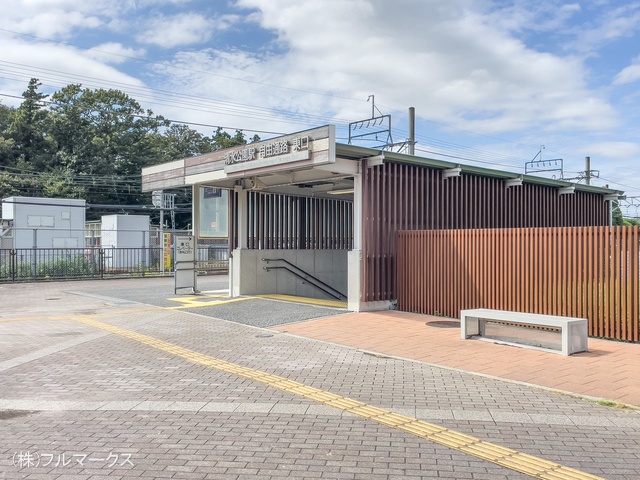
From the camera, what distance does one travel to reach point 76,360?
8.23 m

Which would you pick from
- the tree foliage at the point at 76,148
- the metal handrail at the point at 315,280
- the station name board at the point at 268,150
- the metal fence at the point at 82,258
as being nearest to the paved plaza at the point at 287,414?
the station name board at the point at 268,150

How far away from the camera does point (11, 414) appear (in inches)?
221

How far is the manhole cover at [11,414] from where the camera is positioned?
5.52 metres

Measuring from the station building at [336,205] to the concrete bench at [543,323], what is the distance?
11.8 feet

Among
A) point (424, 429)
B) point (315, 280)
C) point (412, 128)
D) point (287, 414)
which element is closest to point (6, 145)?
point (412, 128)

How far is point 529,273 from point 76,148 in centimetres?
4903

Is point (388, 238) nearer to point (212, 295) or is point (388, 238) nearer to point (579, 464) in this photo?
point (212, 295)

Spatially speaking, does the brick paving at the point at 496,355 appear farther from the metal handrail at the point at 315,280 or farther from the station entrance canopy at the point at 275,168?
the metal handrail at the point at 315,280

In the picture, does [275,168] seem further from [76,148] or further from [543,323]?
[76,148]

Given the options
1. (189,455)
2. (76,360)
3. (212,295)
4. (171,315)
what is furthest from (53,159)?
(189,455)

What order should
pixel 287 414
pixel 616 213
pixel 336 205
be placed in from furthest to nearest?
pixel 616 213
pixel 336 205
pixel 287 414

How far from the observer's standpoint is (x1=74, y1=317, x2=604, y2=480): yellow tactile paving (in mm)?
4164

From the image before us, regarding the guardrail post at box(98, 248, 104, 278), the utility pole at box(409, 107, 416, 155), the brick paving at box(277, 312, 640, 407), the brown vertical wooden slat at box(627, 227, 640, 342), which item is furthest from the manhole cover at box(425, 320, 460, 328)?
the guardrail post at box(98, 248, 104, 278)

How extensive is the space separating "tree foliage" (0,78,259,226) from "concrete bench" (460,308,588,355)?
41476 mm
